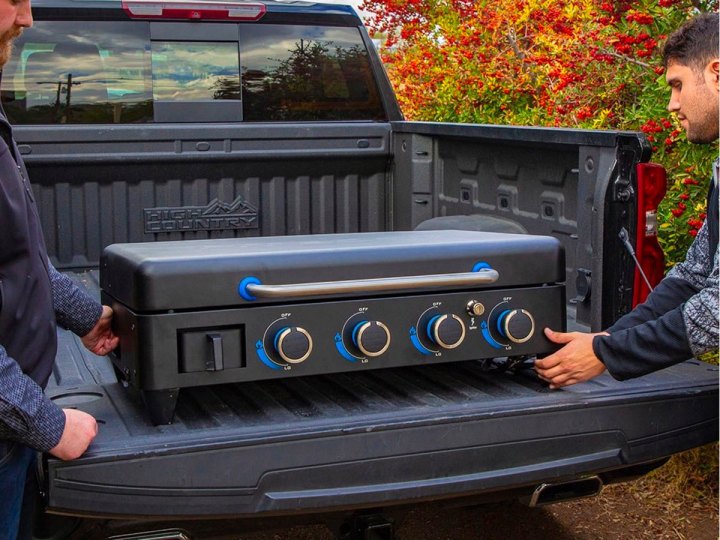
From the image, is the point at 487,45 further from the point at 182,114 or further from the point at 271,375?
the point at 271,375

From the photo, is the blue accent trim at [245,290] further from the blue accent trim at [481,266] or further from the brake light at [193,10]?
the brake light at [193,10]

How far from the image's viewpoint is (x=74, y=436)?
2264 mm

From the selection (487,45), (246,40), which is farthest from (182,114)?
(487,45)

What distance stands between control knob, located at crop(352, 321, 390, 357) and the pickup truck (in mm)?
155

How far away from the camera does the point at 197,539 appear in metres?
2.54

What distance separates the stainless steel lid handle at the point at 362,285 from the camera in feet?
8.05

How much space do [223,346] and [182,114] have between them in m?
2.03

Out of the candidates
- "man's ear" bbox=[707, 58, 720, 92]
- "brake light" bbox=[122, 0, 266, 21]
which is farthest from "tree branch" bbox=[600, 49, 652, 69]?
"man's ear" bbox=[707, 58, 720, 92]

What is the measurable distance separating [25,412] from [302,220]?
2328mm

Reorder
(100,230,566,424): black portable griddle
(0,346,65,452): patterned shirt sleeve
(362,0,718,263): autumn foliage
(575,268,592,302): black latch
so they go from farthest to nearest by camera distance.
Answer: (362,0,718,263): autumn foliage < (575,268,592,302): black latch < (100,230,566,424): black portable griddle < (0,346,65,452): patterned shirt sleeve

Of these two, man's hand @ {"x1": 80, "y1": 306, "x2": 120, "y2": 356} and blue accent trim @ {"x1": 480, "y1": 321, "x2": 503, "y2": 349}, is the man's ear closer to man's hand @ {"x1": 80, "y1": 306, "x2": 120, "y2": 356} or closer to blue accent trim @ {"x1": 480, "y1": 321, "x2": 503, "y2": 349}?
blue accent trim @ {"x1": 480, "y1": 321, "x2": 503, "y2": 349}

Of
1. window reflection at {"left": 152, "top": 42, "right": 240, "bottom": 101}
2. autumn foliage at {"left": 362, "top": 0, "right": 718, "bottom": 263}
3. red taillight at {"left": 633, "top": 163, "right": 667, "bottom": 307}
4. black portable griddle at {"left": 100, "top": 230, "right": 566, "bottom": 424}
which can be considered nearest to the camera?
black portable griddle at {"left": 100, "top": 230, "right": 566, "bottom": 424}

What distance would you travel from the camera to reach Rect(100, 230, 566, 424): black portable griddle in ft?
7.95

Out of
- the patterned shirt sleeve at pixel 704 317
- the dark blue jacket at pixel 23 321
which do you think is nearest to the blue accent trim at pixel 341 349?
the dark blue jacket at pixel 23 321
